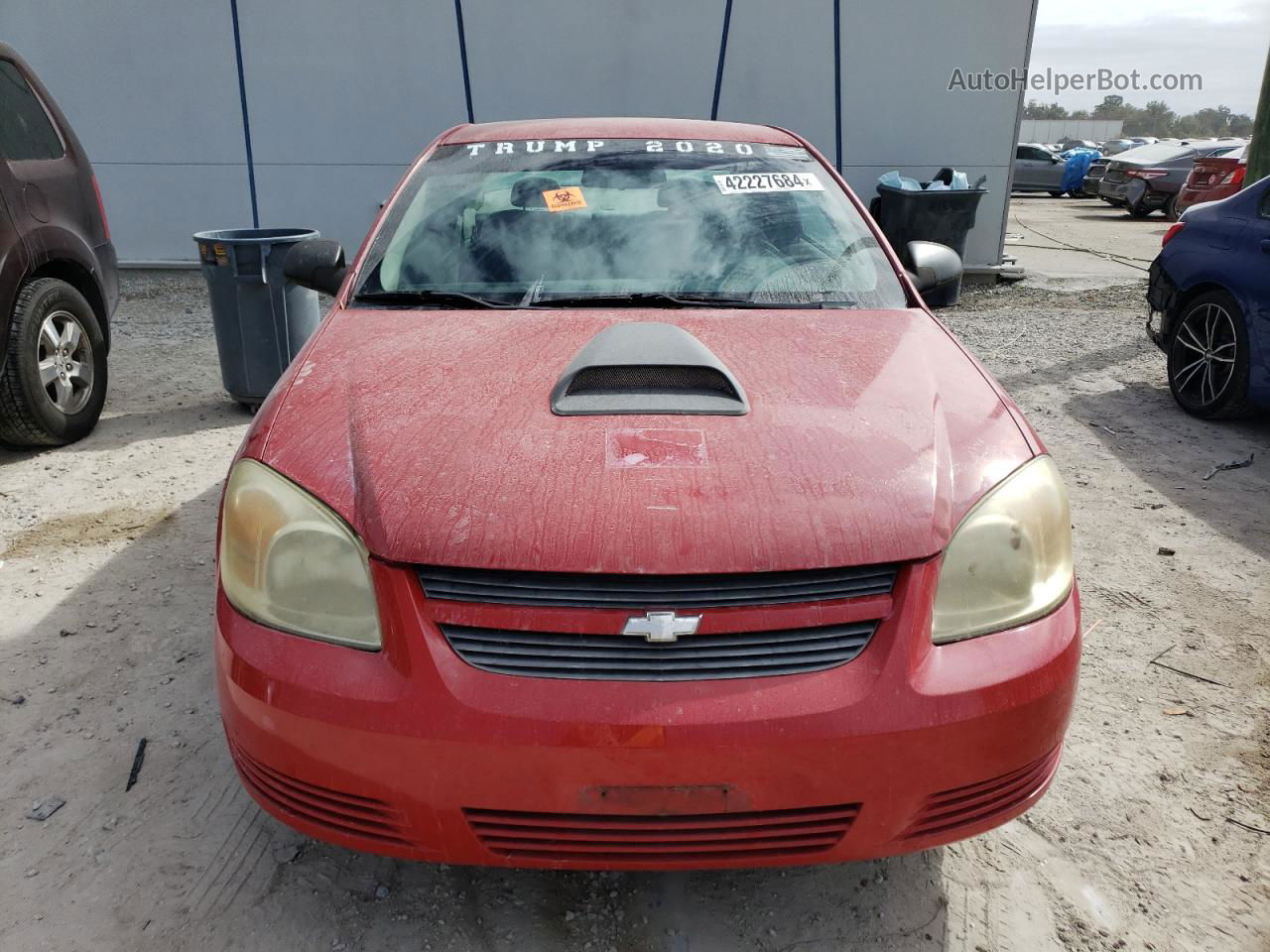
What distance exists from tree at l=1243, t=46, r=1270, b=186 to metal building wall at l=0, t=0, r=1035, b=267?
2.37 m

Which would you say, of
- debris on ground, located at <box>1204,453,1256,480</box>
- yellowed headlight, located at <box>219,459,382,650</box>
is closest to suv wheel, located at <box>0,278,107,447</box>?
yellowed headlight, located at <box>219,459,382,650</box>

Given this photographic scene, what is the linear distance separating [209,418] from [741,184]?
12.3 feet

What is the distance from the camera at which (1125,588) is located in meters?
3.57

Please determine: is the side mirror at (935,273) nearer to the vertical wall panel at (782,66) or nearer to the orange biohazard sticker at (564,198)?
the orange biohazard sticker at (564,198)

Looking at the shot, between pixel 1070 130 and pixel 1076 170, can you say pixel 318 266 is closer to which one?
pixel 1076 170

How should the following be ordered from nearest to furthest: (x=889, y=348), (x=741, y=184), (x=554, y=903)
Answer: (x=554, y=903) → (x=889, y=348) → (x=741, y=184)

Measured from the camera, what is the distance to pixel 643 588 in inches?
63.3

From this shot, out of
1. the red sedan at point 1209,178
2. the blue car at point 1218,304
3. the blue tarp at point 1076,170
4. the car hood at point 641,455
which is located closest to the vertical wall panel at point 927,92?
the red sedan at point 1209,178

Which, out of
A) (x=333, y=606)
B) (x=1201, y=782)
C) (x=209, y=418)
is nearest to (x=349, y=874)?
(x=333, y=606)

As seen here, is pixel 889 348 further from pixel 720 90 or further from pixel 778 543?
pixel 720 90

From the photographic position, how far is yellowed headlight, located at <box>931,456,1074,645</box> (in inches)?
66.5

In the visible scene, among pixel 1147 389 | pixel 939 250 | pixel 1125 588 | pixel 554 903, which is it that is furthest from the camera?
pixel 1147 389

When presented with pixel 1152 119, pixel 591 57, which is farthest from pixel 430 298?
pixel 1152 119

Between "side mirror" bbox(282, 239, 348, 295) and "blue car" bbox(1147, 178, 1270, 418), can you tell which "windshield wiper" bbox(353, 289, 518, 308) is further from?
"blue car" bbox(1147, 178, 1270, 418)
